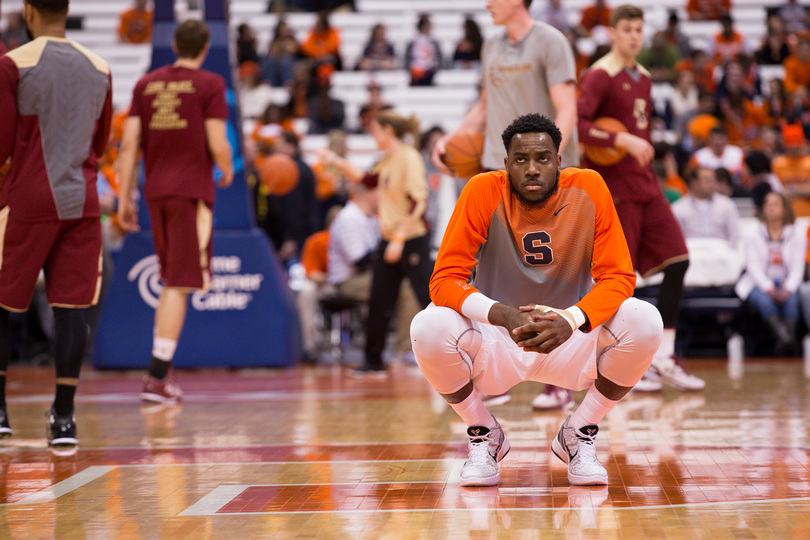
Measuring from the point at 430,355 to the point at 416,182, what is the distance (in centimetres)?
Result: 456

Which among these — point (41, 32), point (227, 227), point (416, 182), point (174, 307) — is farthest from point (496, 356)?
point (227, 227)

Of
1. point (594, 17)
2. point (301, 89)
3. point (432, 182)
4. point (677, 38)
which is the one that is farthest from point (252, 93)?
point (677, 38)

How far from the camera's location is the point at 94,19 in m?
18.4

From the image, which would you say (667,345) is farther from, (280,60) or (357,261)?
(280,60)

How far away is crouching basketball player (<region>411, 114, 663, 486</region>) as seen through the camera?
140 inches

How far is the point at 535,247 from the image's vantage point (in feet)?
12.5

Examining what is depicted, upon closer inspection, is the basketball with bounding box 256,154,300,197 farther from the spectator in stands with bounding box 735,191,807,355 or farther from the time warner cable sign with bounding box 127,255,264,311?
the spectator in stands with bounding box 735,191,807,355

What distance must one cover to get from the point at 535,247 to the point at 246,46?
43.6 feet

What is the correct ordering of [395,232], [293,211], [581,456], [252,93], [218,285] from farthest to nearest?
[252,93]
[293,211]
[218,285]
[395,232]
[581,456]

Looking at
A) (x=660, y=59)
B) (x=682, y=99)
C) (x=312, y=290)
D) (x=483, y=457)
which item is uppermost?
(x=660, y=59)

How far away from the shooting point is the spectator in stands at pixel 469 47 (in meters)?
16.4

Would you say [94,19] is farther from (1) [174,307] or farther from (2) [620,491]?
(2) [620,491]

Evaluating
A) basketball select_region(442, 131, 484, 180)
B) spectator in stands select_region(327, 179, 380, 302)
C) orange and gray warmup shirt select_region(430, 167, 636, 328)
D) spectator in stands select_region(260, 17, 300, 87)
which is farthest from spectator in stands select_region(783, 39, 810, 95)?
orange and gray warmup shirt select_region(430, 167, 636, 328)

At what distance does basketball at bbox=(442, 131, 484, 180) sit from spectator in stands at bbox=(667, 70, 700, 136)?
375 inches
